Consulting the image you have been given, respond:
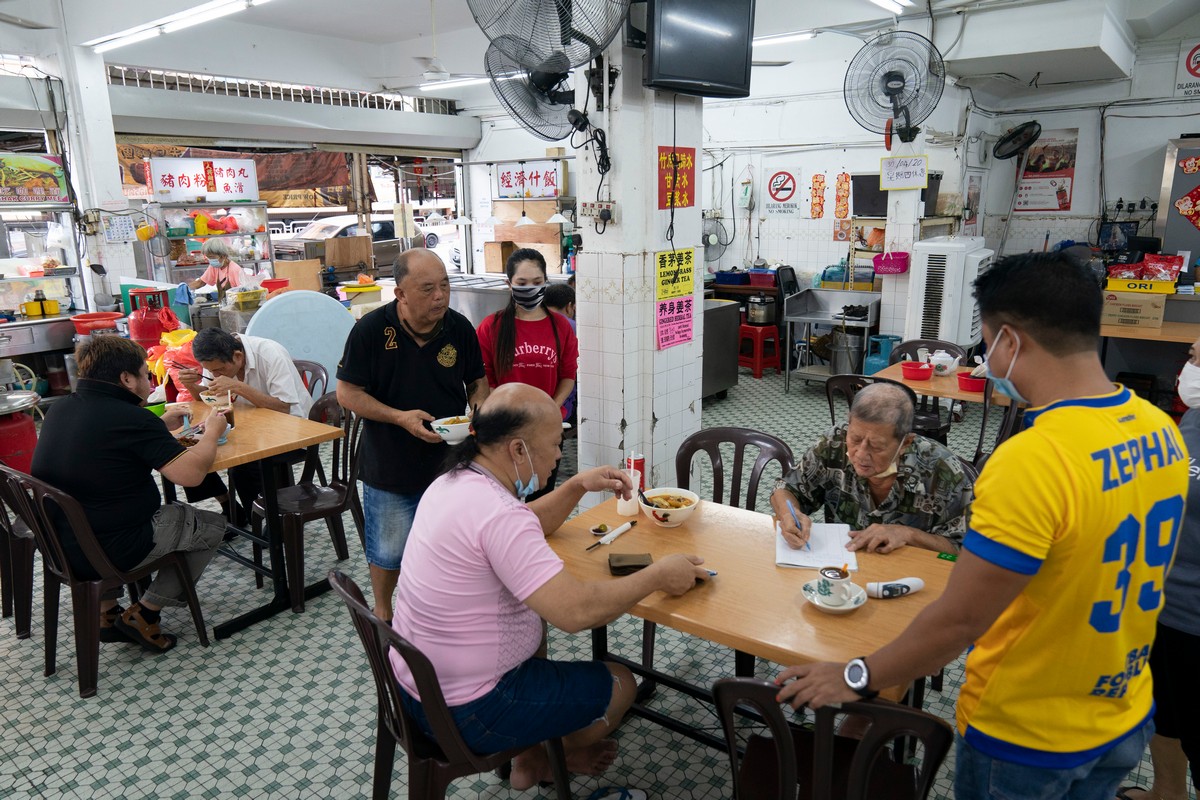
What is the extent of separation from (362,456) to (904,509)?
236 cm

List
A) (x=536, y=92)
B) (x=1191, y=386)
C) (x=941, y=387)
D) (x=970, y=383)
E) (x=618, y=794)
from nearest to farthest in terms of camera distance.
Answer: (x=1191, y=386) < (x=618, y=794) < (x=536, y=92) < (x=970, y=383) < (x=941, y=387)

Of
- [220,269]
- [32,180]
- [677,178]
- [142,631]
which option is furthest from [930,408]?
[32,180]

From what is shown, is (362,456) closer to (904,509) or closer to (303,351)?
(904,509)

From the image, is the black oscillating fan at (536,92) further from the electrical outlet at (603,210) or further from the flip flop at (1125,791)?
the flip flop at (1125,791)

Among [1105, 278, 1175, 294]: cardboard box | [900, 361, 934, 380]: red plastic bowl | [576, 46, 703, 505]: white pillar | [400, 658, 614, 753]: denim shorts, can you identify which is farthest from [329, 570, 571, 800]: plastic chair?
[1105, 278, 1175, 294]: cardboard box

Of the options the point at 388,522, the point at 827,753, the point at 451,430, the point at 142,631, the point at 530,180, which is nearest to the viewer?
the point at 827,753

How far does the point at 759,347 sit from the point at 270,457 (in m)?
6.49

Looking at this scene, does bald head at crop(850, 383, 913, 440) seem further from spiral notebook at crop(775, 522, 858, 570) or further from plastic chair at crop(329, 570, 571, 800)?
plastic chair at crop(329, 570, 571, 800)

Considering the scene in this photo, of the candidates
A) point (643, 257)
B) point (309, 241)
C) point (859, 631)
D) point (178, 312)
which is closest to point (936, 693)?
point (859, 631)

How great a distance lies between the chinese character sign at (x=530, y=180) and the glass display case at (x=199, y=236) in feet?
13.3

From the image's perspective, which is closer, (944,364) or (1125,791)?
(1125,791)

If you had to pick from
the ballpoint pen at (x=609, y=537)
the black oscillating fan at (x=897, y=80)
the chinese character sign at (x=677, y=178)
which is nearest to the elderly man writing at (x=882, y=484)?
the ballpoint pen at (x=609, y=537)

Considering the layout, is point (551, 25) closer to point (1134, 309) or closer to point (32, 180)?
point (1134, 309)

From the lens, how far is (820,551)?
8.77ft
